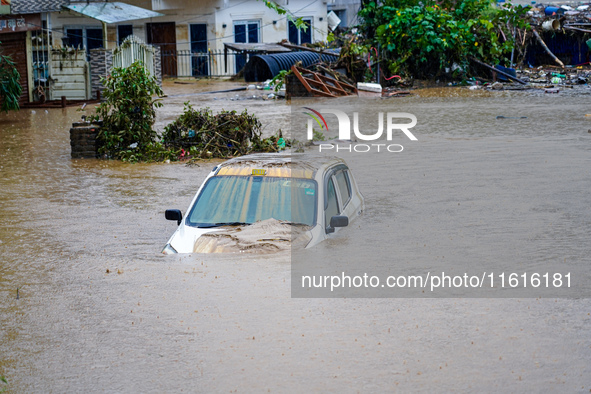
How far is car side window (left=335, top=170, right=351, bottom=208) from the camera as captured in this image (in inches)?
342

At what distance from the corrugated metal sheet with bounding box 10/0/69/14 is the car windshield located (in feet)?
62.1

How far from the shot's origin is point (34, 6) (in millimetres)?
25219

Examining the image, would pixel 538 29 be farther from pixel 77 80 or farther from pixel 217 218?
pixel 217 218

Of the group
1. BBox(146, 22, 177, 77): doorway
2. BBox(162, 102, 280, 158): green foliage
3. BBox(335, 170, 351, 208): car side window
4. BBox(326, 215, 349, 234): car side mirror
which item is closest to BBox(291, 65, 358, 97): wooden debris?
BBox(162, 102, 280, 158): green foliage

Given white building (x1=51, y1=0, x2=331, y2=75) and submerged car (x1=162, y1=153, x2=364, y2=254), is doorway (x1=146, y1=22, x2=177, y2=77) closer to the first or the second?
white building (x1=51, y1=0, x2=331, y2=75)

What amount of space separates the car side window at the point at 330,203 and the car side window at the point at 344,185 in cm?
26

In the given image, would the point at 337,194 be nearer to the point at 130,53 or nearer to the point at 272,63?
the point at 130,53

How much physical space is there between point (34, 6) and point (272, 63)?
11.0 meters

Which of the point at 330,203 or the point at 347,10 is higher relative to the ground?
the point at 347,10

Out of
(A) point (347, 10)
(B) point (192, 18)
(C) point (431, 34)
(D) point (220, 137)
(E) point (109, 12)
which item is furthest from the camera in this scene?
(A) point (347, 10)

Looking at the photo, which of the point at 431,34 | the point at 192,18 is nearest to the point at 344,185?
the point at 431,34

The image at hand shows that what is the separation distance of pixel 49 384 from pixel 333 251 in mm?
3269

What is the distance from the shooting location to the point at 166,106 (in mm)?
24922

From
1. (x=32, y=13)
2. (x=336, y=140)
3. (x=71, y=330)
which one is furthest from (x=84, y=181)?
(x=32, y=13)
